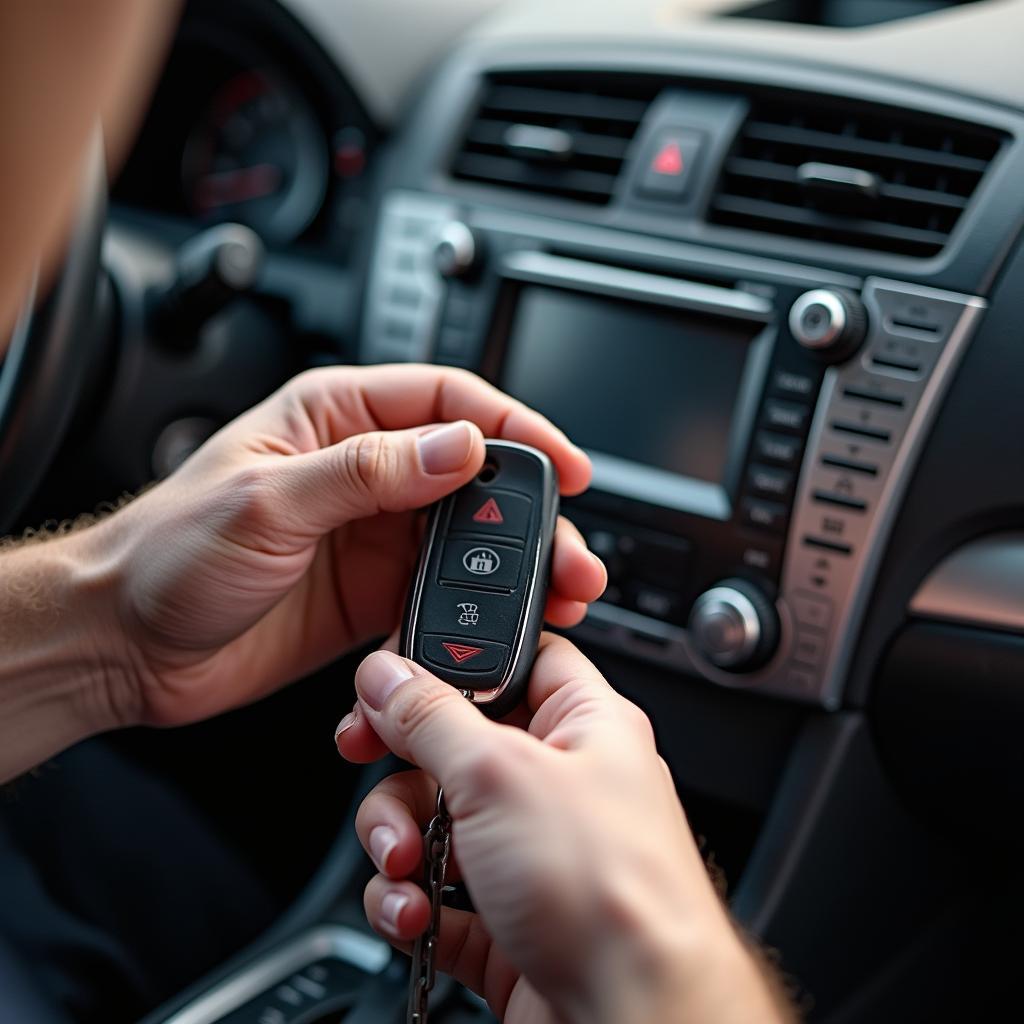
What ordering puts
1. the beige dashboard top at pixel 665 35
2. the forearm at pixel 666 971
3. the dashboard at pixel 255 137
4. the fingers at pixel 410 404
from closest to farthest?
the forearm at pixel 666 971, the fingers at pixel 410 404, the beige dashboard top at pixel 665 35, the dashboard at pixel 255 137

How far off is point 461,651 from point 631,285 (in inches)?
18.0

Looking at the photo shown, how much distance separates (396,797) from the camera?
2.41 feet

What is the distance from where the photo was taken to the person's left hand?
0.87 meters

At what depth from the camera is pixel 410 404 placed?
0.98 meters

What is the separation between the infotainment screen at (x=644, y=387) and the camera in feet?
3.54

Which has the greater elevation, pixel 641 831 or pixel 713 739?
→ pixel 641 831

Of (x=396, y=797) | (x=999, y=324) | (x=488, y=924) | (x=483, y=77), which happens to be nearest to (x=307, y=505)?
(x=396, y=797)

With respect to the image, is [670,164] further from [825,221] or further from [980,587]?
[980,587]

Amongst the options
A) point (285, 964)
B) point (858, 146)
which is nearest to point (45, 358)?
point (285, 964)

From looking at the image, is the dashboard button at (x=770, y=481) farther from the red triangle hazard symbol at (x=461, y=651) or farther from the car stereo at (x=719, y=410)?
the red triangle hazard symbol at (x=461, y=651)

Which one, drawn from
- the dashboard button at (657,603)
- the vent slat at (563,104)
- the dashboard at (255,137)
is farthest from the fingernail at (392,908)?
the dashboard at (255,137)

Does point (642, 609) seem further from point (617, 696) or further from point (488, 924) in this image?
point (488, 924)

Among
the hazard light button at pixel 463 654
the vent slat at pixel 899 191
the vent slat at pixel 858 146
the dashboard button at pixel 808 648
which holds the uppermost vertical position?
the vent slat at pixel 858 146

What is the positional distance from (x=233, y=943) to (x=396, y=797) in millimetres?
627
